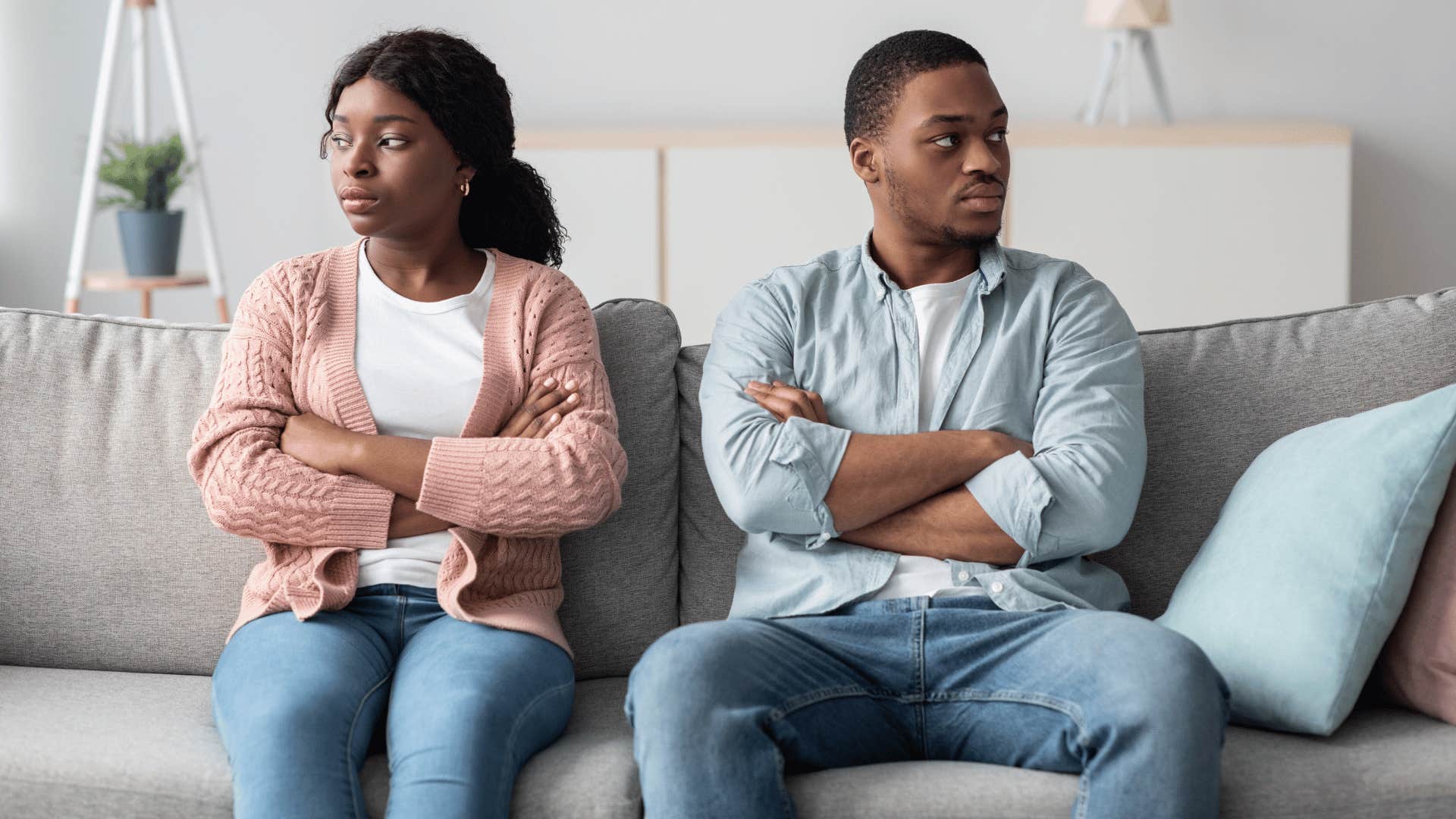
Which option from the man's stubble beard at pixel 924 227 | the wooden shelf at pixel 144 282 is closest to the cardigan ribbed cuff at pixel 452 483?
the man's stubble beard at pixel 924 227

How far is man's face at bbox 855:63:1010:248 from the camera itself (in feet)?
5.64

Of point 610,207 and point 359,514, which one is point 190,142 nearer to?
point 610,207

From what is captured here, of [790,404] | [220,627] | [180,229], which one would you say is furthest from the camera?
[180,229]

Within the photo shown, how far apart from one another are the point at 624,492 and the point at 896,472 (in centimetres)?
42

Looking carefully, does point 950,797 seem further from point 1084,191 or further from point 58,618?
point 1084,191

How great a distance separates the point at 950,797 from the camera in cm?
136

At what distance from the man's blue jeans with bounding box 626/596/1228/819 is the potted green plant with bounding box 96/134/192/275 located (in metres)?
2.64

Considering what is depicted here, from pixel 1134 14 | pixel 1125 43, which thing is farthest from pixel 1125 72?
pixel 1134 14

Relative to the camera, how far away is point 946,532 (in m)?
1.59

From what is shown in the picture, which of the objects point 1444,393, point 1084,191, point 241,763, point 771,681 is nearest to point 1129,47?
point 1084,191

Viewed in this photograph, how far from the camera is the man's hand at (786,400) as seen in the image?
164 cm

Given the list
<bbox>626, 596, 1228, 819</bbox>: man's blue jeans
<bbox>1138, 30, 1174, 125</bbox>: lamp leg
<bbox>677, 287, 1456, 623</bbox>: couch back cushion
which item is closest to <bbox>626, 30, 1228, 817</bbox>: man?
<bbox>626, 596, 1228, 819</bbox>: man's blue jeans

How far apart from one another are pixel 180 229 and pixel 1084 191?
2411 millimetres

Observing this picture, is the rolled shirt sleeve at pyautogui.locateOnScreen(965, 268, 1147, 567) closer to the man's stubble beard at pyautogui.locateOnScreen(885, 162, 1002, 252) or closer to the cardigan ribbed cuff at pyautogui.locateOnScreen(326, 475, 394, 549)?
the man's stubble beard at pyautogui.locateOnScreen(885, 162, 1002, 252)
